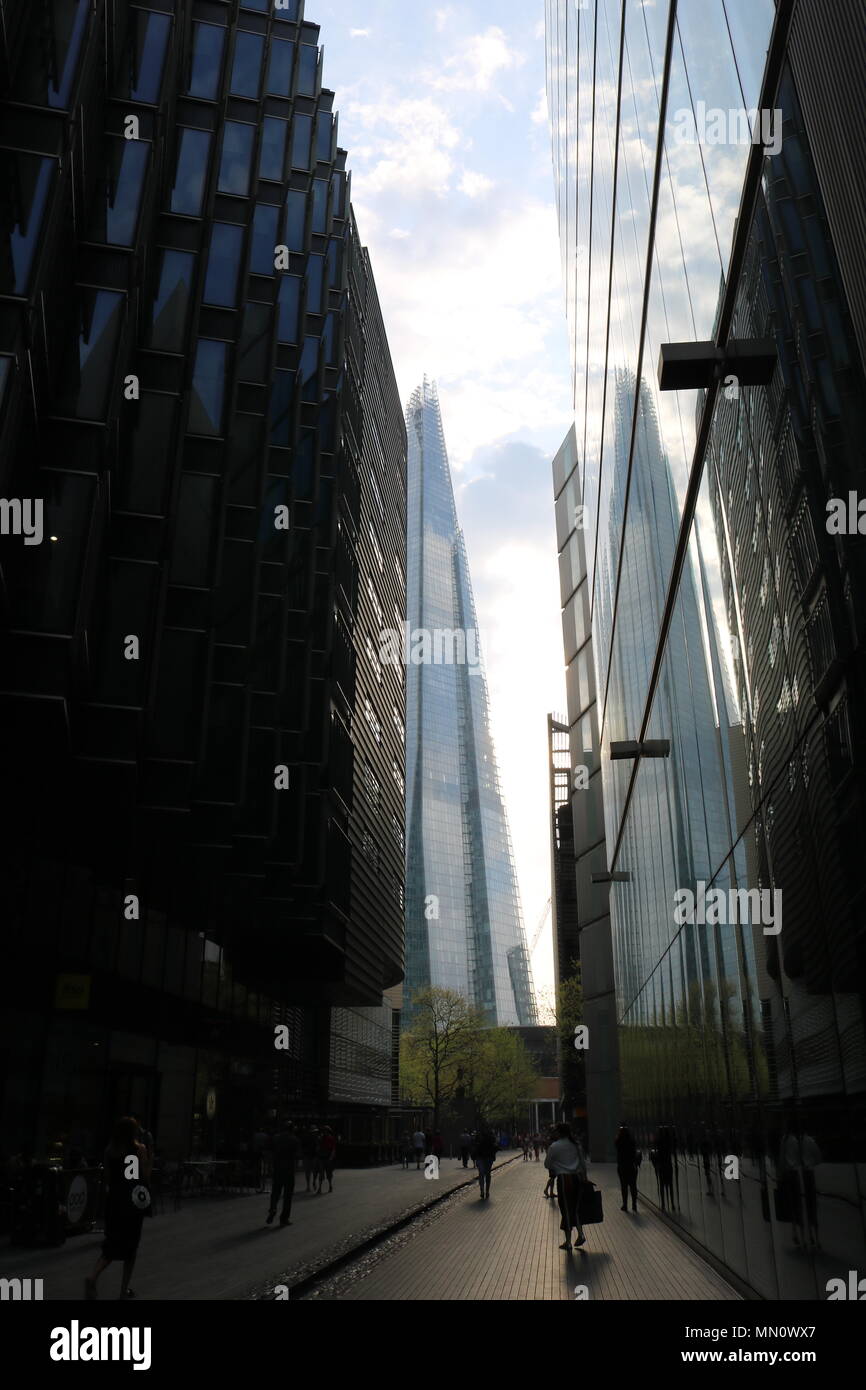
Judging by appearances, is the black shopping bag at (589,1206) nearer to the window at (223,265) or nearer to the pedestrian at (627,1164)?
the pedestrian at (627,1164)

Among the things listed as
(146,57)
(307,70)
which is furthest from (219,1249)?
(307,70)

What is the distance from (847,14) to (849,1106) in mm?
6006

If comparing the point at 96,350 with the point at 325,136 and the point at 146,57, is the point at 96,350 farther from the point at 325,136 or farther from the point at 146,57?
the point at 325,136

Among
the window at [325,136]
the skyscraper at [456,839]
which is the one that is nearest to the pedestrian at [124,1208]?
the window at [325,136]

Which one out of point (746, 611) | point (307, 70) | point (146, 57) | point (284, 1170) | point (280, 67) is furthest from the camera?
point (307, 70)

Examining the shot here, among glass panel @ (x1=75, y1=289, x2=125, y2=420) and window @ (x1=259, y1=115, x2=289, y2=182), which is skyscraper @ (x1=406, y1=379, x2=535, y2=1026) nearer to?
window @ (x1=259, y1=115, x2=289, y2=182)

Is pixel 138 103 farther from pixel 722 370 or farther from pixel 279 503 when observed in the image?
pixel 722 370

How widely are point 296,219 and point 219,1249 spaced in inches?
1015

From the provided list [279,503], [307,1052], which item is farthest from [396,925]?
[279,503]

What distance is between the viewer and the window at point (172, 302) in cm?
1802

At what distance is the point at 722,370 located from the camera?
8.96 meters

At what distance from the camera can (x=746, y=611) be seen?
908 centimetres

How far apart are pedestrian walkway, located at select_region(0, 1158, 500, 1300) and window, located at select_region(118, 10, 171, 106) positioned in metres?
16.8
